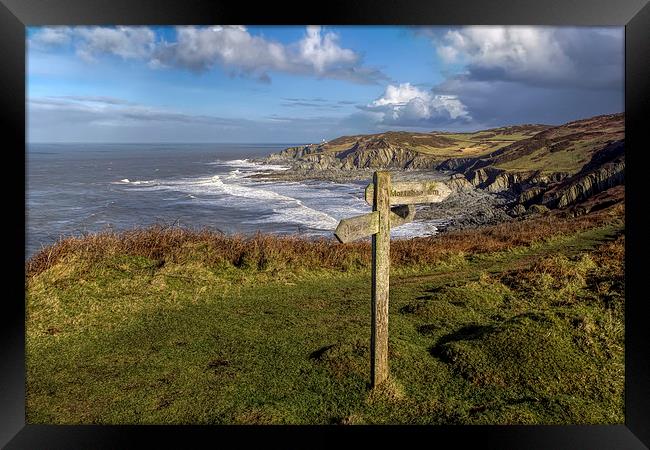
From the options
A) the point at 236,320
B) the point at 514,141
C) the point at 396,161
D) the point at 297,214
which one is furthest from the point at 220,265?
the point at 514,141

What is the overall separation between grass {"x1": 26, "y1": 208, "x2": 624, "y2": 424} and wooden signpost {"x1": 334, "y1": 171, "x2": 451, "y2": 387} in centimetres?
53

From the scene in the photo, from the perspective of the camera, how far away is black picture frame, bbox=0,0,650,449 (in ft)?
17.0

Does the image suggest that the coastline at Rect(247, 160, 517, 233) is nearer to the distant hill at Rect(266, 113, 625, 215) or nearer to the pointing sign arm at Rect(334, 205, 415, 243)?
the distant hill at Rect(266, 113, 625, 215)

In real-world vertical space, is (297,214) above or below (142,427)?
above

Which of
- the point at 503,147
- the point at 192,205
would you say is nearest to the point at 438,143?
the point at 503,147

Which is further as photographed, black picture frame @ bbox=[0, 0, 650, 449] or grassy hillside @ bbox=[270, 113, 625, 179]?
grassy hillside @ bbox=[270, 113, 625, 179]

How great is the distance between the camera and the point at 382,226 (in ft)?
18.5

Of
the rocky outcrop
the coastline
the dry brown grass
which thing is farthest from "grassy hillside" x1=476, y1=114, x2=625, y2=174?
the dry brown grass

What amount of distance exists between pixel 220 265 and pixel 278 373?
18.3ft

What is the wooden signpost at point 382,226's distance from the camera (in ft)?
18.3
